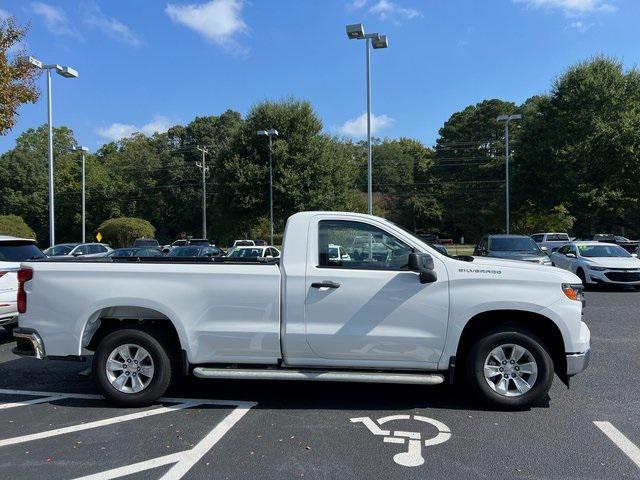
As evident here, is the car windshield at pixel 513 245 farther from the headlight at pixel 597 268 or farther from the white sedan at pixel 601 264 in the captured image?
the headlight at pixel 597 268

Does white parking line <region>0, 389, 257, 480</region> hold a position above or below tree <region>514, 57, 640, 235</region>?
below

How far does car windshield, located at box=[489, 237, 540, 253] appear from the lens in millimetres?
16578

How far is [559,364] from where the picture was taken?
5.37 meters

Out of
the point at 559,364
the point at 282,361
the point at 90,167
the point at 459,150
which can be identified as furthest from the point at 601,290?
the point at 90,167

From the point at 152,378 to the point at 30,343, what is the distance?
133 cm

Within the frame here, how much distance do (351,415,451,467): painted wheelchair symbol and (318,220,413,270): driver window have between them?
4.71ft

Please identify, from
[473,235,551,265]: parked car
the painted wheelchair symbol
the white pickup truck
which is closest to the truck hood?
the white pickup truck

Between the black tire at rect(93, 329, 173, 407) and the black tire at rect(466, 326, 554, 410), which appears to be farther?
the black tire at rect(93, 329, 173, 407)

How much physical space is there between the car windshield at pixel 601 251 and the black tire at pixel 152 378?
15.0m

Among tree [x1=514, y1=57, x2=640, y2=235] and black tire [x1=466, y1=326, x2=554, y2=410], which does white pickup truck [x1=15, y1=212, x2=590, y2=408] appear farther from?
tree [x1=514, y1=57, x2=640, y2=235]

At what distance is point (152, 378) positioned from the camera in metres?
5.47

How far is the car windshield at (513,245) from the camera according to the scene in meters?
16.6

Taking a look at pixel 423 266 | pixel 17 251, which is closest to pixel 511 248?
pixel 423 266

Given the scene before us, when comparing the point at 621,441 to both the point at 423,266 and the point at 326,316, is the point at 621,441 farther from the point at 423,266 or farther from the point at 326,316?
the point at 326,316
